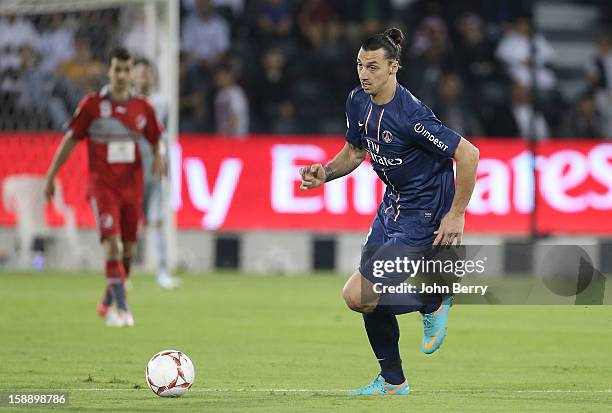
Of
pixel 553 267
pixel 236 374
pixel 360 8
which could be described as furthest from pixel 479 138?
pixel 236 374

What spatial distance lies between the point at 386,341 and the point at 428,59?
13.3 m

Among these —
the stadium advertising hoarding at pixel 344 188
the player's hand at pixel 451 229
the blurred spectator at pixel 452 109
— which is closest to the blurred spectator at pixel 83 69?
the stadium advertising hoarding at pixel 344 188

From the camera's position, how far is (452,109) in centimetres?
1975

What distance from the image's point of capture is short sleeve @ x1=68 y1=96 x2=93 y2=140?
11836mm

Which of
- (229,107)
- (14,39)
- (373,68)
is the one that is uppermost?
(373,68)

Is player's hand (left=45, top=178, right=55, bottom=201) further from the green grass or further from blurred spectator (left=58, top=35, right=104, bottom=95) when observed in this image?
blurred spectator (left=58, top=35, right=104, bottom=95)

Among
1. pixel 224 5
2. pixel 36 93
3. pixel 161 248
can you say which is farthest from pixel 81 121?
pixel 224 5

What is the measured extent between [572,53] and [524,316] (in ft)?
36.5

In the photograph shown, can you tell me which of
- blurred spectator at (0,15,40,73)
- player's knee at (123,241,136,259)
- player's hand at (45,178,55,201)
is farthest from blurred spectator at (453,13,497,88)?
player's hand at (45,178,55,201)

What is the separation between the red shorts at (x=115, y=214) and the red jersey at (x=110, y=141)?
2.3 inches

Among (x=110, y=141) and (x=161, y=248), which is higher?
(x=110, y=141)

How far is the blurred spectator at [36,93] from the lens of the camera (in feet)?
60.5

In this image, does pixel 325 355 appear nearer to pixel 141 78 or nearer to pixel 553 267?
pixel 553 267

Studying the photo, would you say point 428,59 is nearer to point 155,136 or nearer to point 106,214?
point 155,136
